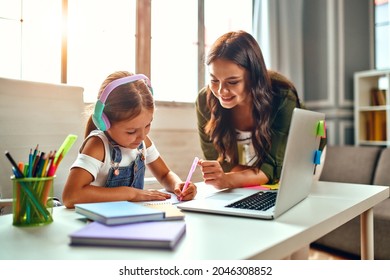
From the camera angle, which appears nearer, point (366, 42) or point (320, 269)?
point (320, 269)

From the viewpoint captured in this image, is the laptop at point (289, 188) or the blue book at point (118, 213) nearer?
the blue book at point (118, 213)

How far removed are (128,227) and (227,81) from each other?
0.80 metres

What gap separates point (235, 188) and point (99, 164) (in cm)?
40

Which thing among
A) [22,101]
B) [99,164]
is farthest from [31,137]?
[99,164]

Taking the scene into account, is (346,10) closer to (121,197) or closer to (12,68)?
(12,68)

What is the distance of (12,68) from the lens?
77.5 inches

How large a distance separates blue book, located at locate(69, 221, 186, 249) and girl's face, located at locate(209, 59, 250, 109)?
2.57 feet

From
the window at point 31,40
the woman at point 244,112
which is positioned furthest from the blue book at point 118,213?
the window at point 31,40

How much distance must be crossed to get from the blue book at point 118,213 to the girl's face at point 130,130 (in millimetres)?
302

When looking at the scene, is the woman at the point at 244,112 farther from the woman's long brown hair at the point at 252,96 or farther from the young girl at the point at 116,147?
the young girl at the point at 116,147

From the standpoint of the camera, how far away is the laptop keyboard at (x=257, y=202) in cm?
83

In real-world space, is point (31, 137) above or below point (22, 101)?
below

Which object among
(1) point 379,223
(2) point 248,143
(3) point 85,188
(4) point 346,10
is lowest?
(1) point 379,223

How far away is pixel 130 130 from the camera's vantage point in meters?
1.01
